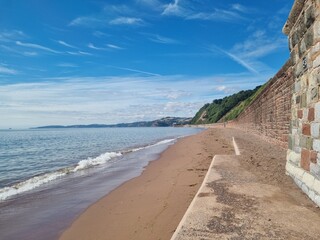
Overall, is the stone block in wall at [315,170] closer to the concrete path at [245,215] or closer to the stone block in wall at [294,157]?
the concrete path at [245,215]

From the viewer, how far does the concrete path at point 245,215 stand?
325cm

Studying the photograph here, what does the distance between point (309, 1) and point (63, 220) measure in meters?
5.78

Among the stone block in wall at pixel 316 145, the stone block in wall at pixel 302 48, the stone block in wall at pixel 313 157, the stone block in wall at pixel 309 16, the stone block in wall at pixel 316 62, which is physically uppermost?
the stone block in wall at pixel 309 16

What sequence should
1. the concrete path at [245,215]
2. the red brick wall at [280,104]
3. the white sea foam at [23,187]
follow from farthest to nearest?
the red brick wall at [280,104]
the white sea foam at [23,187]
the concrete path at [245,215]

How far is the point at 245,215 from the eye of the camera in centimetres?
381

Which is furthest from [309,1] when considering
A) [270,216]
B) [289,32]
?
[270,216]

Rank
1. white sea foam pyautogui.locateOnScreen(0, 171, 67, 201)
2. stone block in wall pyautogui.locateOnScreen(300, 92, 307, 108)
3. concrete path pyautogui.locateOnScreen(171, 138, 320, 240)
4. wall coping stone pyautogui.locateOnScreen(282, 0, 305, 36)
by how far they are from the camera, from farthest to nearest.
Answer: white sea foam pyautogui.locateOnScreen(0, 171, 67, 201)
wall coping stone pyautogui.locateOnScreen(282, 0, 305, 36)
stone block in wall pyautogui.locateOnScreen(300, 92, 307, 108)
concrete path pyautogui.locateOnScreen(171, 138, 320, 240)

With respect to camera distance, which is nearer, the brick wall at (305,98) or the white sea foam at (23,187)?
the brick wall at (305,98)

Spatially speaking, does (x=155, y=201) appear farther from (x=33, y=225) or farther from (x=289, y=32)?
(x=289, y=32)

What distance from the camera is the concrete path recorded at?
325 cm

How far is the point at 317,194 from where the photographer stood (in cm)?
428

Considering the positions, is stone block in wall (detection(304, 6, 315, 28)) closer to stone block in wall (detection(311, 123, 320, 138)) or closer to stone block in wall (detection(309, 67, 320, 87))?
stone block in wall (detection(309, 67, 320, 87))

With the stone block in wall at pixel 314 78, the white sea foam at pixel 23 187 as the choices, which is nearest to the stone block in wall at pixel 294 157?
the stone block in wall at pixel 314 78

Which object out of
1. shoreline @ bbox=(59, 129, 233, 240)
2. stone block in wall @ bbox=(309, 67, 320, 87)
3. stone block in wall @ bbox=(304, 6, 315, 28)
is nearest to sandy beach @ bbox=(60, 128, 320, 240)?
shoreline @ bbox=(59, 129, 233, 240)
